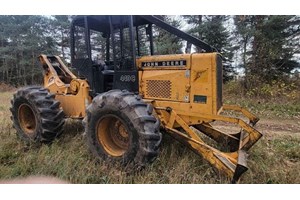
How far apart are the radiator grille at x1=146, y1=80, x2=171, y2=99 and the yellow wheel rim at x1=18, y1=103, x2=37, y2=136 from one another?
2699mm

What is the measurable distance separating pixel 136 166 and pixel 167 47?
11.0m

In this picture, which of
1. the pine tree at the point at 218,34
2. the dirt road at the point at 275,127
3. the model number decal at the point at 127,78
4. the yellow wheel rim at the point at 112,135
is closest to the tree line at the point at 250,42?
the pine tree at the point at 218,34

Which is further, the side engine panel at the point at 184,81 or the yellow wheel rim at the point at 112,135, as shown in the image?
the yellow wheel rim at the point at 112,135

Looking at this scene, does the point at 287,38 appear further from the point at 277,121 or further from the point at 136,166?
the point at 136,166

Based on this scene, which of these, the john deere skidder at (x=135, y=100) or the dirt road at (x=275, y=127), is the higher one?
the john deere skidder at (x=135, y=100)

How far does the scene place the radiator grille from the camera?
4.52 metres

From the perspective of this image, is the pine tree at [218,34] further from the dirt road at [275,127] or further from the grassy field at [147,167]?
the grassy field at [147,167]

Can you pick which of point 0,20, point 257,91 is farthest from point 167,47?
point 0,20

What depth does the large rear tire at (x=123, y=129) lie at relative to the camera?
372 cm

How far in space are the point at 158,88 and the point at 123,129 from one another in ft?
3.13

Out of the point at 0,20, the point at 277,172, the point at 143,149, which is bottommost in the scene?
the point at 277,172

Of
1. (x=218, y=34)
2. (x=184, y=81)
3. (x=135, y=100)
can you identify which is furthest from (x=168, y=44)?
(x=135, y=100)

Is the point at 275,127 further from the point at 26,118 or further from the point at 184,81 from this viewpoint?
the point at 26,118
